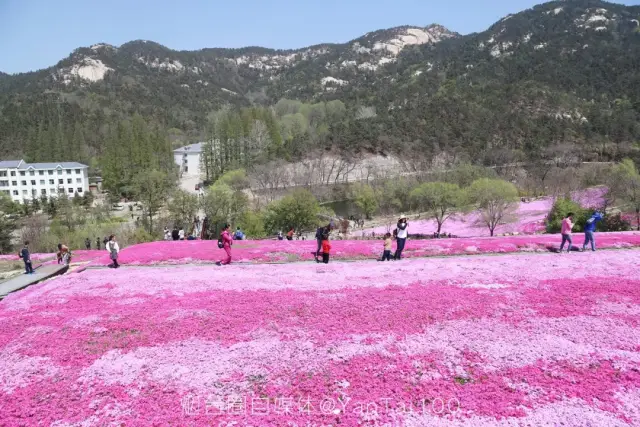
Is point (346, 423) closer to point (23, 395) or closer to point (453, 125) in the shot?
point (23, 395)

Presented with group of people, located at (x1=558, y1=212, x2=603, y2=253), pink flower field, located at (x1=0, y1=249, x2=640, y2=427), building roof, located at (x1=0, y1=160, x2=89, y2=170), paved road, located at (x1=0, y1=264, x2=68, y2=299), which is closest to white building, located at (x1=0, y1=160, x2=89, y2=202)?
building roof, located at (x1=0, y1=160, x2=89, y2=170)

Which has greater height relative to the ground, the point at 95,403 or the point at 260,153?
the point at 260,153

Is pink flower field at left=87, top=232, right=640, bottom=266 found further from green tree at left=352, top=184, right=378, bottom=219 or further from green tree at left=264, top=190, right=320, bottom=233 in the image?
green tree at left=352, top=184, right=378, bottom=219

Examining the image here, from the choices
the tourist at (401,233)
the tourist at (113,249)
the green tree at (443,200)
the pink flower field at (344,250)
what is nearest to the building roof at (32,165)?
the green tree at (443,200)

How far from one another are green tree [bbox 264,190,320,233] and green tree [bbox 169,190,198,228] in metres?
8.74

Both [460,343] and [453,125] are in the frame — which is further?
[453,125]

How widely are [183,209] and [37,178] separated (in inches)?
2774

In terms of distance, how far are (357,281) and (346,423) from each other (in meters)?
8.58

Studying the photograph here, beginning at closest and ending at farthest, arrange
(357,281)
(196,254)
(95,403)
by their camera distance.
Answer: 1. (95,403)
2. (357,281)
3. (196,254)

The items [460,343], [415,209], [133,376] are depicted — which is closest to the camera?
[133,376]

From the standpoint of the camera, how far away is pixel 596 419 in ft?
25.5

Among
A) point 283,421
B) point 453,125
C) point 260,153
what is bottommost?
point 283,421

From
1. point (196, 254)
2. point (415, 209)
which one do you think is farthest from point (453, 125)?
point (196, 254)

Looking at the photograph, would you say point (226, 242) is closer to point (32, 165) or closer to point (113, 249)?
point (113, 249)
